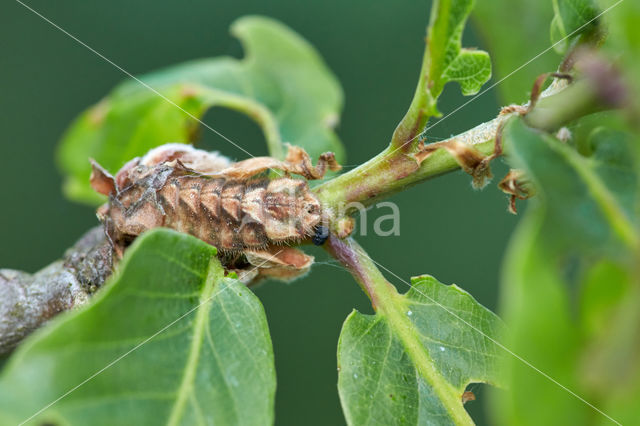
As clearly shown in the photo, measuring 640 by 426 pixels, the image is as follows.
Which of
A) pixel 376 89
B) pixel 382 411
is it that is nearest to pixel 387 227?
pixel 376 89

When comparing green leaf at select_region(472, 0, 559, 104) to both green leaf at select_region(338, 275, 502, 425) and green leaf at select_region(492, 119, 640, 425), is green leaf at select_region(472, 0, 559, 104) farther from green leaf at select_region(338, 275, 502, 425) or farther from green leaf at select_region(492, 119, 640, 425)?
green leaf at select_region(492, 119, 640, 425)

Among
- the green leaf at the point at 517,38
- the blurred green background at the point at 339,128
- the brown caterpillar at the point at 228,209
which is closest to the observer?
the brown caterpillar at the point at 228,209

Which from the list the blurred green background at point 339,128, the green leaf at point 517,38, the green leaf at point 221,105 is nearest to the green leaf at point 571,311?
the green leaf at point 517,38

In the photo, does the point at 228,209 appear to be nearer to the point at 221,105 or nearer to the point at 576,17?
the point at 576,17

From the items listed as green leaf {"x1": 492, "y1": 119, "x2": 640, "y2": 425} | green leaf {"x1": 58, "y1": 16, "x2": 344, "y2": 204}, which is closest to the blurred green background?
green leaf {"x1": 58, "y1": 16, "x2": 344, "y2": 204}

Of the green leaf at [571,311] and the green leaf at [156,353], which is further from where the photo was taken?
the green leaf at [156,353]

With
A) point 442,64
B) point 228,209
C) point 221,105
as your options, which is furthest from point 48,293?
point 221,105

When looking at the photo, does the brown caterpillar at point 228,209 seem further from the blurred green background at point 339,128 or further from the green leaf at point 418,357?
the blurred green background at point 339,128
